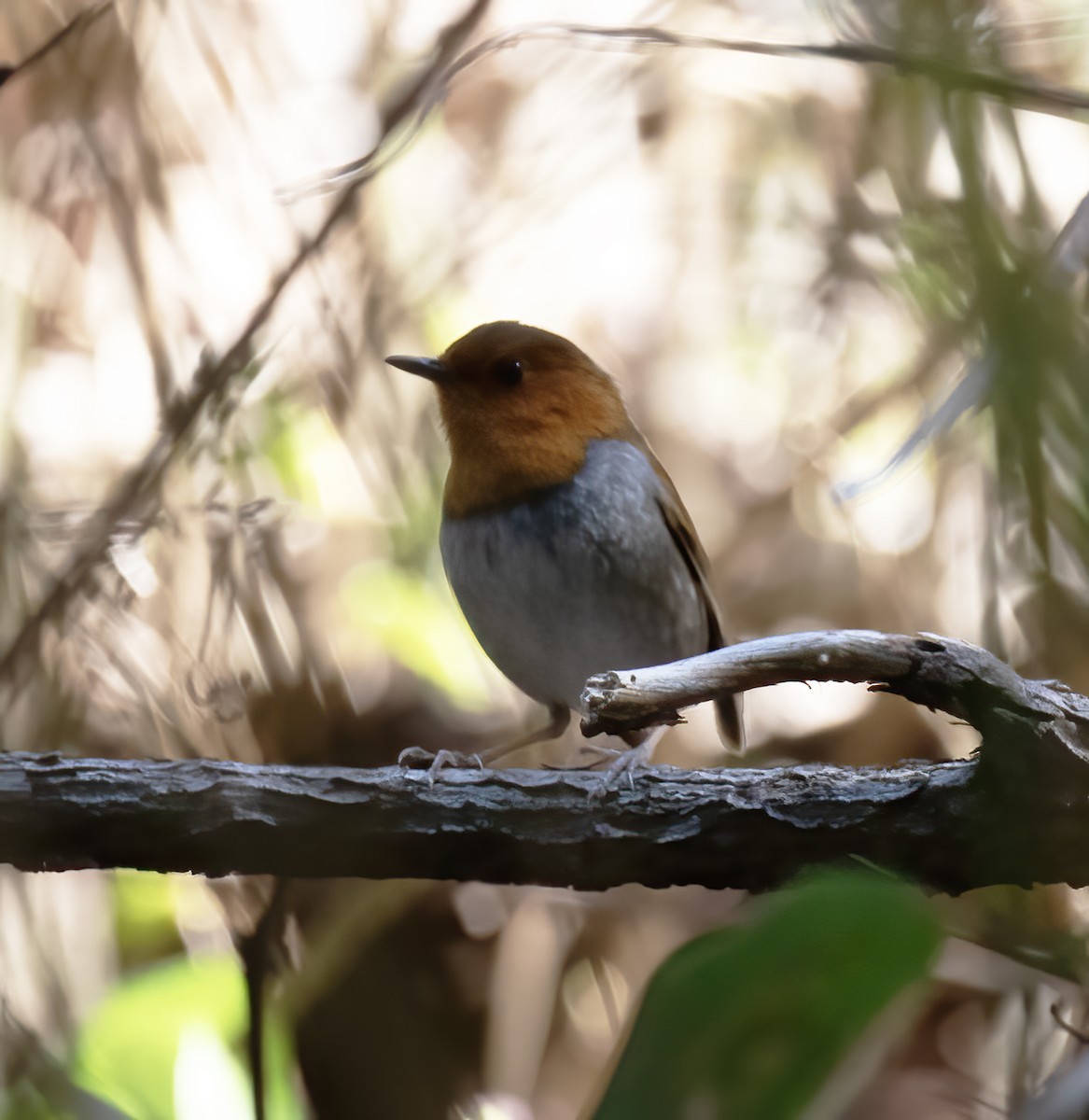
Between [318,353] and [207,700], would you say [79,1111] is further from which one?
[318,353]

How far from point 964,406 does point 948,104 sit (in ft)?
0.83

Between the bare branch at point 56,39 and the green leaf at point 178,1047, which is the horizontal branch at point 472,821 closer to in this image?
the green leaf at point 178,1047

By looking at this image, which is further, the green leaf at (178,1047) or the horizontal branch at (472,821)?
the green leaf at (178,1047)

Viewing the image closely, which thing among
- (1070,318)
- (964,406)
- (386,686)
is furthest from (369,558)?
(1070,318)

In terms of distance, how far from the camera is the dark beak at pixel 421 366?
8.02 feet

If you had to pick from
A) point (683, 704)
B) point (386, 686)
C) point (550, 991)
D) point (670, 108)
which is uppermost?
point (670, 108)

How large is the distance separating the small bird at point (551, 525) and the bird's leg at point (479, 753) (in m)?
0.15

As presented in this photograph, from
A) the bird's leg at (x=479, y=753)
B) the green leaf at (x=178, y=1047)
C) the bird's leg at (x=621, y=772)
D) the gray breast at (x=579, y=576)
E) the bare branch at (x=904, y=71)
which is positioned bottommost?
the green leaf at (x=178, y=1047)

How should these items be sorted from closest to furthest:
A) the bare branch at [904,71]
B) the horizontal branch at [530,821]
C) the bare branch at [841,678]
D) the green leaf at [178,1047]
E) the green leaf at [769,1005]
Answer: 1. the green leaf at [769,1005]
2. the bare branch at [904,71]
3. the bare branch at [841,678]
4. the horizontal branch at [530,821]
5. the green leaf at [178,1047]

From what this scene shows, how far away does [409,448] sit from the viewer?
3.30 meters

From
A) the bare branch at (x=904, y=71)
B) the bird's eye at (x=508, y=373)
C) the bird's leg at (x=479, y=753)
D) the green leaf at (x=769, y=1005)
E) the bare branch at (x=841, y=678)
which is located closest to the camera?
the green leaf at (x=769, y=1005)

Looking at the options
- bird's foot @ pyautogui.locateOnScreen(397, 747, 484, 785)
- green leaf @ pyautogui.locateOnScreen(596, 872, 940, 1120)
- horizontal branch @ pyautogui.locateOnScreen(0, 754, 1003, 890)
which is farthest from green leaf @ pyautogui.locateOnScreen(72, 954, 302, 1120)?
green leaf @ pyautogui.locateOnScreen(596, 872, 940, 1120)

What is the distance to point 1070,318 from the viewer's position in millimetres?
757

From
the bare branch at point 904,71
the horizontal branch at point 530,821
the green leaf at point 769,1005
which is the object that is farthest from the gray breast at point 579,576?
the green leaf at point 769,1005
